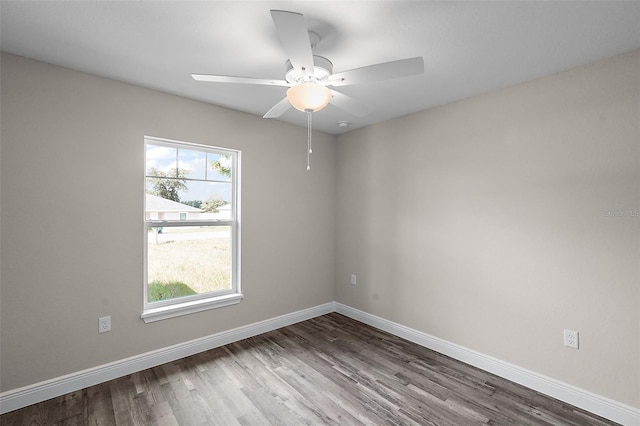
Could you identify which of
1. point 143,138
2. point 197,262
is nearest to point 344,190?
point 197,262

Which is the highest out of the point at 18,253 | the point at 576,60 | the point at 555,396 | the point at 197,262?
the point at 576,60

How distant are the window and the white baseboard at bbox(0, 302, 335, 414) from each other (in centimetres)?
33

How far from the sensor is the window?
2814mm

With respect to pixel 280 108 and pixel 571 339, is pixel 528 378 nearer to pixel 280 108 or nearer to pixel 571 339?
pixel 571 339

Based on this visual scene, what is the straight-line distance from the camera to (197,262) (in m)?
3.11

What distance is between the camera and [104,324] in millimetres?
2463

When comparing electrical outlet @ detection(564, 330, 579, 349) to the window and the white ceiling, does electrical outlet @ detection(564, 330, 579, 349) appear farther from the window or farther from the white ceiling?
the window

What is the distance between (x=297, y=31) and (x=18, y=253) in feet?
7.89

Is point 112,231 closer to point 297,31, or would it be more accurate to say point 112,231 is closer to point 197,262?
point 197,262

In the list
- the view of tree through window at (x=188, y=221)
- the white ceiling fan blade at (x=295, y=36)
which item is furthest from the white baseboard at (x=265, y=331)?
the white ceiling fan blade at (x=295, y=36)

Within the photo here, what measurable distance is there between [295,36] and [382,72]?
0.51m

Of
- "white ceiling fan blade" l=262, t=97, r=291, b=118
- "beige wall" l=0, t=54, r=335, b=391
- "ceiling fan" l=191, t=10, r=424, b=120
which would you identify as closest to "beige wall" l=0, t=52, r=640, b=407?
"beige wall" l=0, t=54, r=335, b=391

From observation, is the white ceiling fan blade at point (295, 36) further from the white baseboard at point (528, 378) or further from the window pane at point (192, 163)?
the white baseboard at point (528, 378)

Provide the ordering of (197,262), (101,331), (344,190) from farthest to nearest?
(344,190) < (197,262) < (101,331)
